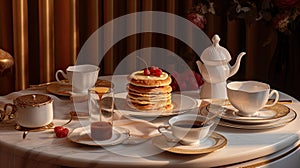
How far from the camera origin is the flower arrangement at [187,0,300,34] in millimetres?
2316

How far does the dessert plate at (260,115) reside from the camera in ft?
5.32

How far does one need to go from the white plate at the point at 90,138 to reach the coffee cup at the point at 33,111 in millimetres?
94

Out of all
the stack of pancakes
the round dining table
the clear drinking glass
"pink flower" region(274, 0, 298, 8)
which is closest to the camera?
the round dining table

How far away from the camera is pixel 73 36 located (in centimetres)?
251

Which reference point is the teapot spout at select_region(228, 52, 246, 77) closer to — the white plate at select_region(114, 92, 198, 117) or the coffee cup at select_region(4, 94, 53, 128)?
the white plate at select_region(114, 92, 198, 117)

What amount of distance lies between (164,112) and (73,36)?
930 millimetres

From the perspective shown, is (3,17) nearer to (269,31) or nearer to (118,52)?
(118,52)

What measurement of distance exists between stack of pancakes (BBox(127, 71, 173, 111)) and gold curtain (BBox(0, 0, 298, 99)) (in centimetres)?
81

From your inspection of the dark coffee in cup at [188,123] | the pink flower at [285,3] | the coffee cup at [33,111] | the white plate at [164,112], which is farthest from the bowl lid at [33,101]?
the pink flower at [285,3]

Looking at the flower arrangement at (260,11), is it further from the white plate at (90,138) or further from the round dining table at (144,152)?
the white plate at (90,138)

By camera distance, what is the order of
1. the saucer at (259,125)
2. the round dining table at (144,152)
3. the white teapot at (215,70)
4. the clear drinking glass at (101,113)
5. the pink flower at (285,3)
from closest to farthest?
the round dining table at (144,152), the clear drinking glass at (101,113), the saucer at (259,125), the white teapot at (215,70), the pink flower at (285,3)

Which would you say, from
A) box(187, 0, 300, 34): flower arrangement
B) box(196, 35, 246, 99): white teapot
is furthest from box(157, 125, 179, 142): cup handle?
box(187, 0, 300, 34): flower arrangement

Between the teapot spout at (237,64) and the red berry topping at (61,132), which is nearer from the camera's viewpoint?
the red berry topping at (61,132)

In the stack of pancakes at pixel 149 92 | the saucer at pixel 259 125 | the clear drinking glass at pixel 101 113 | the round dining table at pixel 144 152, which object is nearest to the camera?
the round dining table at pixel 144 152
